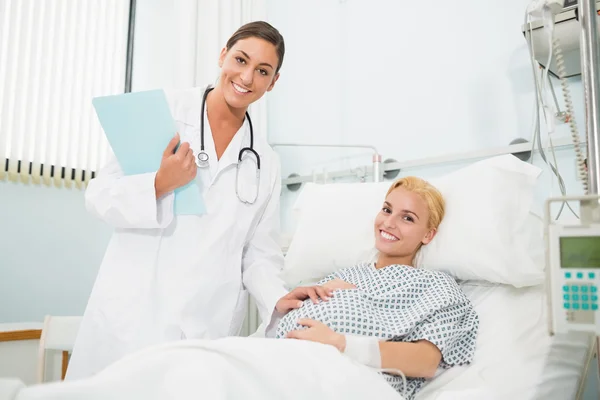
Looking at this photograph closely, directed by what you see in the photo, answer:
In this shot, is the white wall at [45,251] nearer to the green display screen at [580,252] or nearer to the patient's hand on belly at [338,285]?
the patient's hand on belly at [338,285]

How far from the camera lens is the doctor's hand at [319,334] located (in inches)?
37.4

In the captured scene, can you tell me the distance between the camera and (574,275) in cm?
74

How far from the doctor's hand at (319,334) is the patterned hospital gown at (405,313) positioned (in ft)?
0.14

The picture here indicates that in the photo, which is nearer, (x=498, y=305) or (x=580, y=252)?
(x=580, y=252)

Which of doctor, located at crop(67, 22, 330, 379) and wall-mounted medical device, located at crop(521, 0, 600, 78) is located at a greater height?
wall-mounted medical device, located at crop(521, 0, 600, 78)

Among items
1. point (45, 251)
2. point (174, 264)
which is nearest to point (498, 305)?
point (174, 264)

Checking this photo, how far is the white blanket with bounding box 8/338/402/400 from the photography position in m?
0.52

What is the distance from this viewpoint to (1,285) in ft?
6.65

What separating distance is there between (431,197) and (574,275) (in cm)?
62

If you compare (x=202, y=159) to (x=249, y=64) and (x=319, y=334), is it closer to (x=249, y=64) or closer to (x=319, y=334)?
(x=249, y=64)

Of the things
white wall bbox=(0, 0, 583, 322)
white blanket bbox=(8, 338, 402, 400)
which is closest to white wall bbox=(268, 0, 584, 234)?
white wall bbox=(0, 0, 583, 322)

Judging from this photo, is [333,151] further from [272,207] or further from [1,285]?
[1,285]

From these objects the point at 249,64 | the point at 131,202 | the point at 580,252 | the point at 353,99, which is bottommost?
the point at 580,252

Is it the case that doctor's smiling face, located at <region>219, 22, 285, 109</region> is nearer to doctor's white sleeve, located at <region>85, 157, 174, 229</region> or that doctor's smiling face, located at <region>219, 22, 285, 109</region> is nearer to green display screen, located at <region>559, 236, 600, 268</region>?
doctor's white sleeve, located at <region>85, 157, 174, 229</region>
